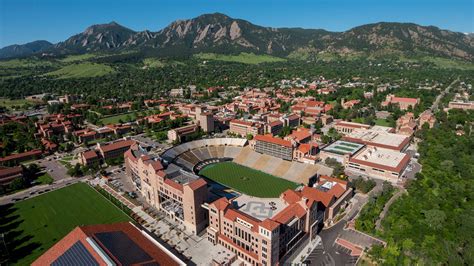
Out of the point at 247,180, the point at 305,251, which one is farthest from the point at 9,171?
the point at 305,251

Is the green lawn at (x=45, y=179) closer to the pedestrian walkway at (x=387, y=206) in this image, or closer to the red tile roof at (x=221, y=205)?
the red tile roof at (x=221, y=205)

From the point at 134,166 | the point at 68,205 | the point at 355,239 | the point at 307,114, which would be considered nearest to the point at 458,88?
the point at 307,114

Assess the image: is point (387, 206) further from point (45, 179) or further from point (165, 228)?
point (45, 179)

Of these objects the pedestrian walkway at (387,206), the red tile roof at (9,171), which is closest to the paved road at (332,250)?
the pedestrian walkway at (387,206)

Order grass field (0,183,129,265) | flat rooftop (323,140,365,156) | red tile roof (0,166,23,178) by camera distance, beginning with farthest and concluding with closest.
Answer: flat rooftop (323,140,365,156) → red tile roof (0,166,23,178) → grass field (0,183,129,265)

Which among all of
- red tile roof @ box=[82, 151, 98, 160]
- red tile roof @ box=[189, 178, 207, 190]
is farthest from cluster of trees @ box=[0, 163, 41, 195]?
red tile roof @ box=[189, 178, 207, 190]

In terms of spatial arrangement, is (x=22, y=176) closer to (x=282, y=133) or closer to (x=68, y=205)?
(x=68, y=205)

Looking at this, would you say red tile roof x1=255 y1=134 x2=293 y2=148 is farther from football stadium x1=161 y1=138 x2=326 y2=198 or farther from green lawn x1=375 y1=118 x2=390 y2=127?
green lawn x1=375 y1=118 x2=390 y2=127
